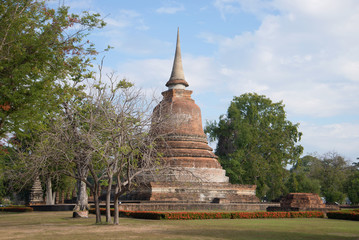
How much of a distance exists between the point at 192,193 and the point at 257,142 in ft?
58.5

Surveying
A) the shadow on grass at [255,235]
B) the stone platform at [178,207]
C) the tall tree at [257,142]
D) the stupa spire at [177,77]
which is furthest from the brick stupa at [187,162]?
the shadow on grass at [255,235]

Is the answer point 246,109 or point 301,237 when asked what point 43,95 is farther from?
point 246,109

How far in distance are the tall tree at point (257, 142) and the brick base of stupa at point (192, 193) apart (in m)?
9.91

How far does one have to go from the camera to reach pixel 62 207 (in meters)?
27.9

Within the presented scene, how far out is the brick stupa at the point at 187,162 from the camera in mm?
29406

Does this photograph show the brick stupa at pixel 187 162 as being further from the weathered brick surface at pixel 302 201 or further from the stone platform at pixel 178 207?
the weathered brick surface at pixel 302 201

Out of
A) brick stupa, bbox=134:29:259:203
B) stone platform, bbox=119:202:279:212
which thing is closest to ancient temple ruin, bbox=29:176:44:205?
brick stupa, bbox=134:29:259:203

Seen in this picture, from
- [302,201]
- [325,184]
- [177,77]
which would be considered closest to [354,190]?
[325,184]

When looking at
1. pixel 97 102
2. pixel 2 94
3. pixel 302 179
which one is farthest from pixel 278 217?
pixel 302 179

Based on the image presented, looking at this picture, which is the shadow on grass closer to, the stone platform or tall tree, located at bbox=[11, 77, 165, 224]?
tall tree, located at bbox=[11, 77, 165, 224]

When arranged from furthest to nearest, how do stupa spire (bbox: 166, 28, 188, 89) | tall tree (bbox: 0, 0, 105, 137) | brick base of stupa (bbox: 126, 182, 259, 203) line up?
stupa spire (bbox: 166, 28, 188, 89), brick base of stupa (bbox: 126, 182, 259, 203), tall tree (bbox: 0, 0, 105, 137)

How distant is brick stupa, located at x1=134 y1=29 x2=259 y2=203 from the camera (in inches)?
1158

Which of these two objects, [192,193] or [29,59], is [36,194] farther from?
[29,59]

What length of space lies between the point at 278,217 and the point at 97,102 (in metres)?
12.4
